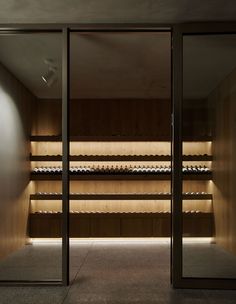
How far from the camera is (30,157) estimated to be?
6.91 metres

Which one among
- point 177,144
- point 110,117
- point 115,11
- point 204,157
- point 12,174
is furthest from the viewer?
point 110,117

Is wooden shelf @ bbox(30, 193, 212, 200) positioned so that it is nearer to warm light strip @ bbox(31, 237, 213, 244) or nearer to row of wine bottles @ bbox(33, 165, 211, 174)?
row of wine bottles @ bbox(33, 165, 211, 174)

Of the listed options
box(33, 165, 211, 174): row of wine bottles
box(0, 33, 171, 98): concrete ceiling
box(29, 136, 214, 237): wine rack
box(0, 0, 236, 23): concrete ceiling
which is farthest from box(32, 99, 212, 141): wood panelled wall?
box(0, 0, 236, 23): concrete ceiling

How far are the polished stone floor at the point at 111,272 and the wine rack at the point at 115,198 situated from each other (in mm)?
271

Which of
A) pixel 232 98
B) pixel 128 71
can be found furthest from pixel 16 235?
pixel 232 98

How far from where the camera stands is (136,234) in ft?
22.5

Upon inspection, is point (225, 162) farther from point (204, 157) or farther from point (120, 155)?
point (120, 155)

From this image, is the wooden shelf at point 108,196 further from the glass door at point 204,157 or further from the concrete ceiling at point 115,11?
the concrete ceiling at point 115,11

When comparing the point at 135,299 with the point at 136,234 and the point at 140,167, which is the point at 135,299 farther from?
the point at 140,167

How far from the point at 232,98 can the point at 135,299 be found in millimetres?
3340

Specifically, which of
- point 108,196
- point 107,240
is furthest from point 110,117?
point 107,240

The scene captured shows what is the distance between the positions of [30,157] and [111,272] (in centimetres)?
309

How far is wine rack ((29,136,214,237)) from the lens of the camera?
676cm

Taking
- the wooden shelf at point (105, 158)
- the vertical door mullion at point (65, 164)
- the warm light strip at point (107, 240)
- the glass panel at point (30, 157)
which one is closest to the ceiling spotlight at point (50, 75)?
the glass panel at point (30, 157)
